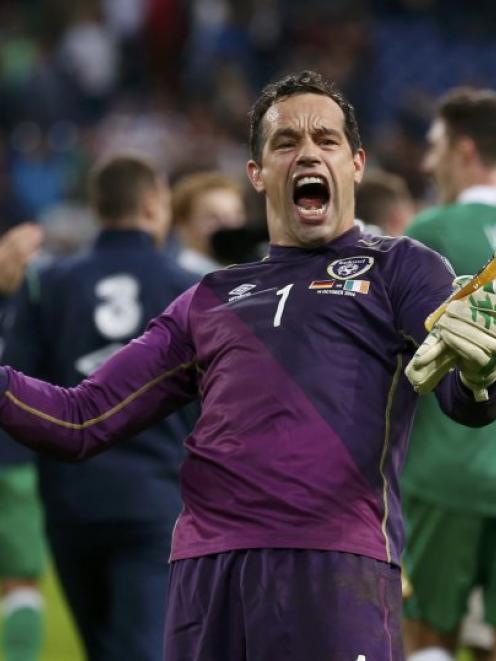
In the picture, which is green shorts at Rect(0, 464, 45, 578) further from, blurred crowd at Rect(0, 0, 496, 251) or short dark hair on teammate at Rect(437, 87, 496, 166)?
blurred crowd at Rect(0, 0, 496, 251)

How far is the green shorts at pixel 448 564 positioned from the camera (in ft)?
17.2

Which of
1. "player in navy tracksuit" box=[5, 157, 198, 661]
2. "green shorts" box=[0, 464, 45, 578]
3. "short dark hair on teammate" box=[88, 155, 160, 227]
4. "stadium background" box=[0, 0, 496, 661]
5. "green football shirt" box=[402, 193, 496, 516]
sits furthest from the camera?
"stadium background" box=[0, 0, 496, 661]

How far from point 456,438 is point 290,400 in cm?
195

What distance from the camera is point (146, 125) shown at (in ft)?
51.6

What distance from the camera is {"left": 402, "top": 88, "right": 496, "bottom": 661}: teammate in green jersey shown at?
5.20m

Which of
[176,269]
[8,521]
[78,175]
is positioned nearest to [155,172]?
[176,269]

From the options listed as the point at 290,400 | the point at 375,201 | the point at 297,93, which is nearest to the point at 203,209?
the point at 375,201

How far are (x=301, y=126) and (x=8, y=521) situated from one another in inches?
152

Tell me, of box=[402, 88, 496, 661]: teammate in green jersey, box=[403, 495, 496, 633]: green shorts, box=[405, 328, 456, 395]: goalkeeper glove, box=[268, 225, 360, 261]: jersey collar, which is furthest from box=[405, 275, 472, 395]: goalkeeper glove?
box=[403, 495, 496, 633]: green shorts

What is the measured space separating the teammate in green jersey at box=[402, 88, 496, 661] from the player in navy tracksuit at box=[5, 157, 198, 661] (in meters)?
0.85

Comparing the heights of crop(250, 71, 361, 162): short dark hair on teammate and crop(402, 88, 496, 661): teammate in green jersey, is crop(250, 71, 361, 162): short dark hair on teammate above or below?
above

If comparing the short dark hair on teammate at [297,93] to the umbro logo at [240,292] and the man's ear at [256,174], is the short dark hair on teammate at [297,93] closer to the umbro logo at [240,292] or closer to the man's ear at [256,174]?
the man's ear at [256,174]

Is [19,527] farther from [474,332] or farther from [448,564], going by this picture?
[474,332]

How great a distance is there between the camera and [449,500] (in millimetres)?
5242
